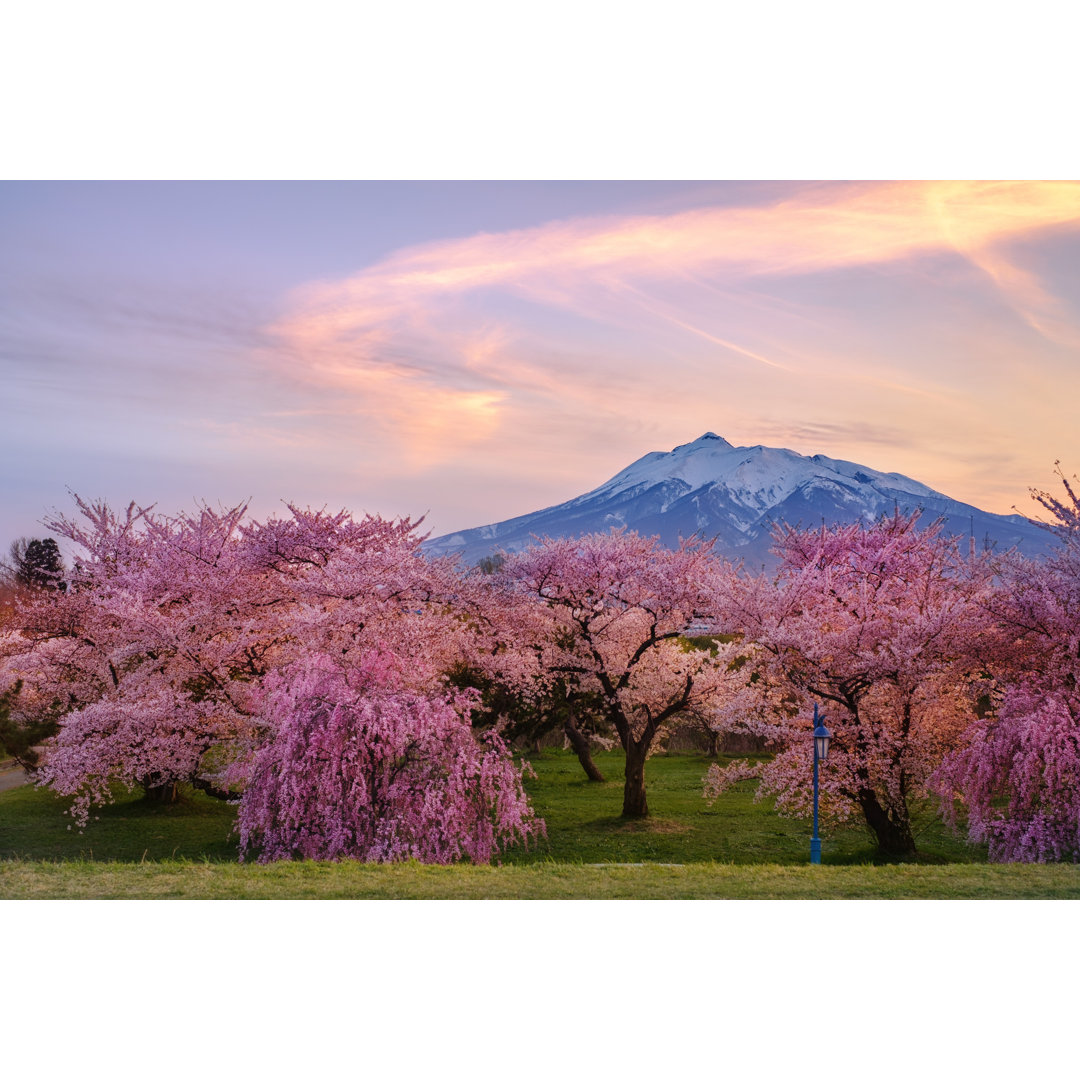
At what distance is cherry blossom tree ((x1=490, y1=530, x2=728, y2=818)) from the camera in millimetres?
12148

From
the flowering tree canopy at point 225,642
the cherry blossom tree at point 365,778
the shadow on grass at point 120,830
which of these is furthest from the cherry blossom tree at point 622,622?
the shadow on grass at point 120,830

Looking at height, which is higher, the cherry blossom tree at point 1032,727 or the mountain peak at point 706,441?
the mountain peak at point 706,441

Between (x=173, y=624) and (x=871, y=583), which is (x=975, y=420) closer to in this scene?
(x=871, y=583)

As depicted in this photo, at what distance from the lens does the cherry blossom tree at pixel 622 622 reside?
12148 millimetres

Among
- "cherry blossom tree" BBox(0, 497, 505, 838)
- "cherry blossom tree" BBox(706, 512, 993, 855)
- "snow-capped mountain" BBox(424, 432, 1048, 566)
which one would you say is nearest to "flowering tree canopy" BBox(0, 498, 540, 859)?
"cherry blossom tree" BBox(0, 497, 505, 838)

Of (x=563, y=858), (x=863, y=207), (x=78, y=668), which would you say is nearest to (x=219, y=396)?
(x=78, y=668)

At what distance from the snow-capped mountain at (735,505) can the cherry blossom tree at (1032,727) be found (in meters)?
0.71

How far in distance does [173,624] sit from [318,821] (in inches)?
139

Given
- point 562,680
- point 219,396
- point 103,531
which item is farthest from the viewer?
point 562,680

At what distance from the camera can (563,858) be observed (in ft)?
32.5

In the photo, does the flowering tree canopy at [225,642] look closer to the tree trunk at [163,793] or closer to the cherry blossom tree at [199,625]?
the cherry blossom tree at [199,625]

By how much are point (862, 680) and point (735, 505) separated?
10.2 feet

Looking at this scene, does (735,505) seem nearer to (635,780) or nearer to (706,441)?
(706,441)

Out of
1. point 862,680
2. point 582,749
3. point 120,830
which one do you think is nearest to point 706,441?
point 862,680
